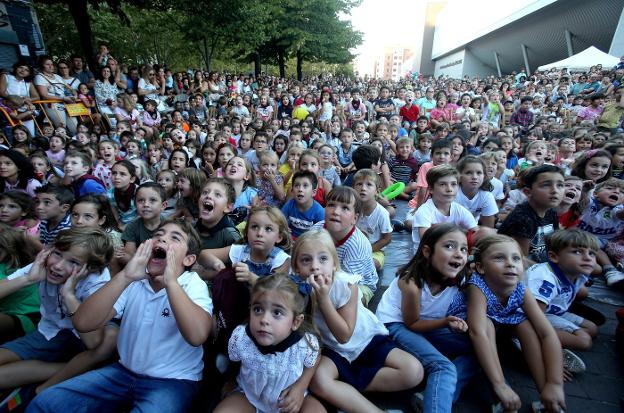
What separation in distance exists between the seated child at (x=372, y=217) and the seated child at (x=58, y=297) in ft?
7.65

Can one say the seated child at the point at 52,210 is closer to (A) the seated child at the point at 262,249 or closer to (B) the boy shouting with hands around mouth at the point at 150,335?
(A) the seated child at the point at 262,249

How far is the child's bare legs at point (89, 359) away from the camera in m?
2.07

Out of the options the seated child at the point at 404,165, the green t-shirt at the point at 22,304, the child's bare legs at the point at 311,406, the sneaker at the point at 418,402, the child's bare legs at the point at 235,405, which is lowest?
the sneaker at the point at 418,402

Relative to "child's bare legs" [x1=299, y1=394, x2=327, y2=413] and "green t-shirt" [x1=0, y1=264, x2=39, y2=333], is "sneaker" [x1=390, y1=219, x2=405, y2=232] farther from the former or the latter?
"green t-shirt" [x1=0, y1=264, x2=39, y2=333]

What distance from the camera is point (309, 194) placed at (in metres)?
3.63

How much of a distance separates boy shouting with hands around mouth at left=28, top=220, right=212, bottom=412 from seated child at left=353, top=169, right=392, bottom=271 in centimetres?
198

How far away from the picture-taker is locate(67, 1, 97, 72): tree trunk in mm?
10875

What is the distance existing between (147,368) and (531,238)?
3.26m

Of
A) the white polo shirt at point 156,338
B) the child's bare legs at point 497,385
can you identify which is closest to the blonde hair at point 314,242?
the white polo shirt at point 156,338

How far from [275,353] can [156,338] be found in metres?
0.72

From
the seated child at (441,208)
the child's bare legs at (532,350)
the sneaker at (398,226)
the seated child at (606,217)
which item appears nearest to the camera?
the child's bare legs at (532,350)

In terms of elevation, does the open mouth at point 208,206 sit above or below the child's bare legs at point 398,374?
above

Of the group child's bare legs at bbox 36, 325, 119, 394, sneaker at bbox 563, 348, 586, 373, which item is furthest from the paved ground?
child's bare legs at bbox 36, 325, 119, 394

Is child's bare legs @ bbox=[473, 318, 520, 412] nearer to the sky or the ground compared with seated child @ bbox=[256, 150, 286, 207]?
nearer to the ground
